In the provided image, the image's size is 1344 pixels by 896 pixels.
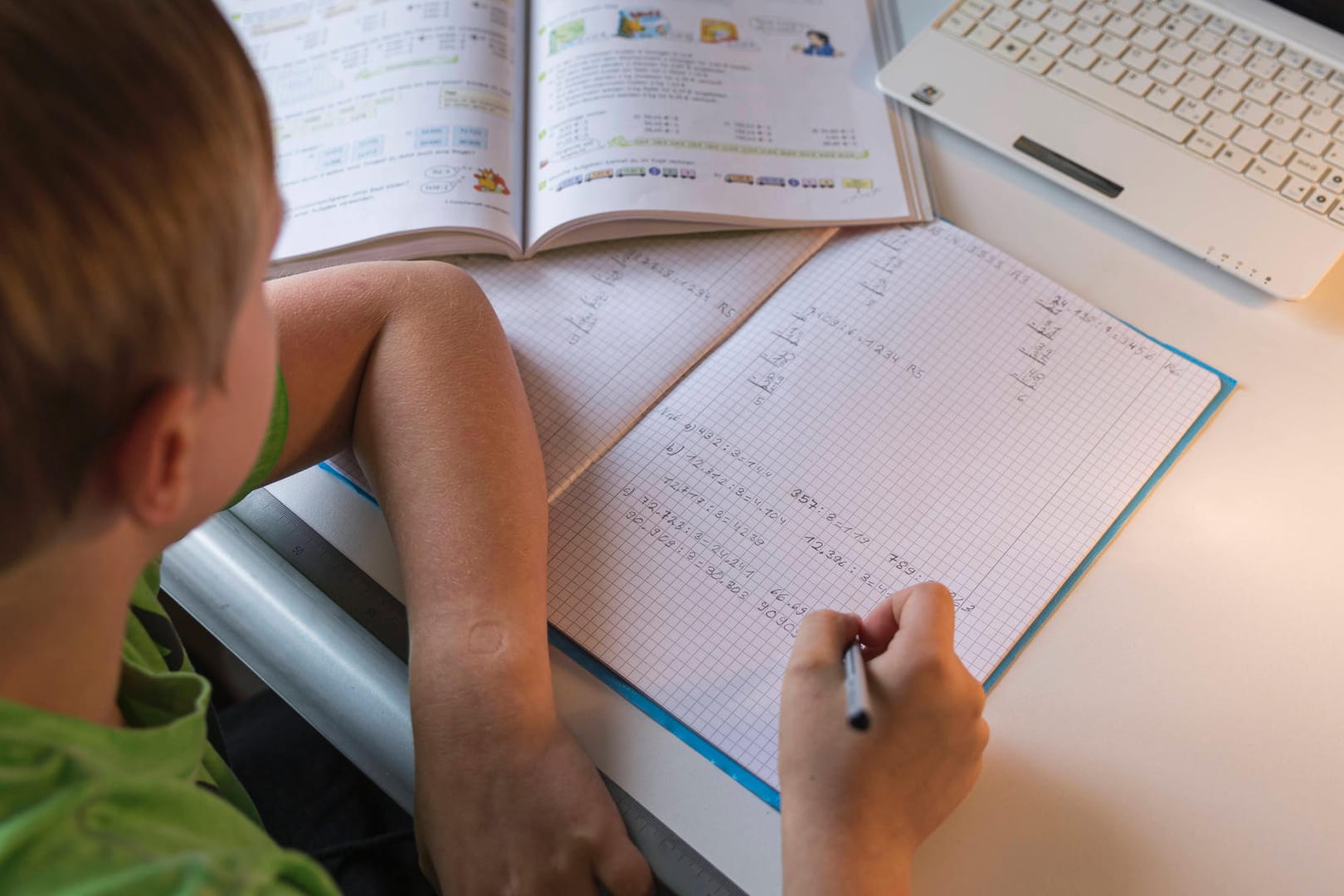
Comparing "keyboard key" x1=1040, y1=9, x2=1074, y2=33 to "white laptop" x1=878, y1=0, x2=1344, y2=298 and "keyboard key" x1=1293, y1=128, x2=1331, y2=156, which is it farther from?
"keyboard key" x1=1293, y1=128, x2=1331, y2=156

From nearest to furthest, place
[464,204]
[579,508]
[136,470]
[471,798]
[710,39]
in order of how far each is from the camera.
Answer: [136,470] < [471,798] < [579,508] < [464,204] < [710,39]

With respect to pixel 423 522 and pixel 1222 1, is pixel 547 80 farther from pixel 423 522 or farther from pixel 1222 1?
pixel 1222 1

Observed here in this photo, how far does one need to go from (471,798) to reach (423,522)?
0.17 meters

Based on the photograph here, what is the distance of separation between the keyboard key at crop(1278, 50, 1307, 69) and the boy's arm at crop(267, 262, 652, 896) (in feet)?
2.13

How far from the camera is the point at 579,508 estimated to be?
65 centimetres

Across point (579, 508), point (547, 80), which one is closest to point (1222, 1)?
point (547, 80)

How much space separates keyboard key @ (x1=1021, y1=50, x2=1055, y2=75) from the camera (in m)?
0.83

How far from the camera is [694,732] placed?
22.2 inches

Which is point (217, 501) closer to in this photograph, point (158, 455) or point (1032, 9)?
point (158, 455)

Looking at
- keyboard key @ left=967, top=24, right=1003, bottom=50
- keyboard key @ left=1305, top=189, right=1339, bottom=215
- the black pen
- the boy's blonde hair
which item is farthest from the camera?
keyboard key @ left=967, top=24, right=1003, bottom=50

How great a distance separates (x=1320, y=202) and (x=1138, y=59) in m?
0.18

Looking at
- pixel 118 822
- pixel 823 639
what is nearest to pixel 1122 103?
pixel 823 639

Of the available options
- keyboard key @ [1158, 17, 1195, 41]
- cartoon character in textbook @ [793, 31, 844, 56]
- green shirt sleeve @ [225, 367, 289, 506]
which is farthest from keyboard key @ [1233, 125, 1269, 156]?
green shirt sleeve @ [225, 367, 289, 506]

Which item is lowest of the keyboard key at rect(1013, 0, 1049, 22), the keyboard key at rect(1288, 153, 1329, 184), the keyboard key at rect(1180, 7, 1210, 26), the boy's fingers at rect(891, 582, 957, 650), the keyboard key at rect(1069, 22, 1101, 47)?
the boy's fingers at rect(891, 582, 957, 650)
